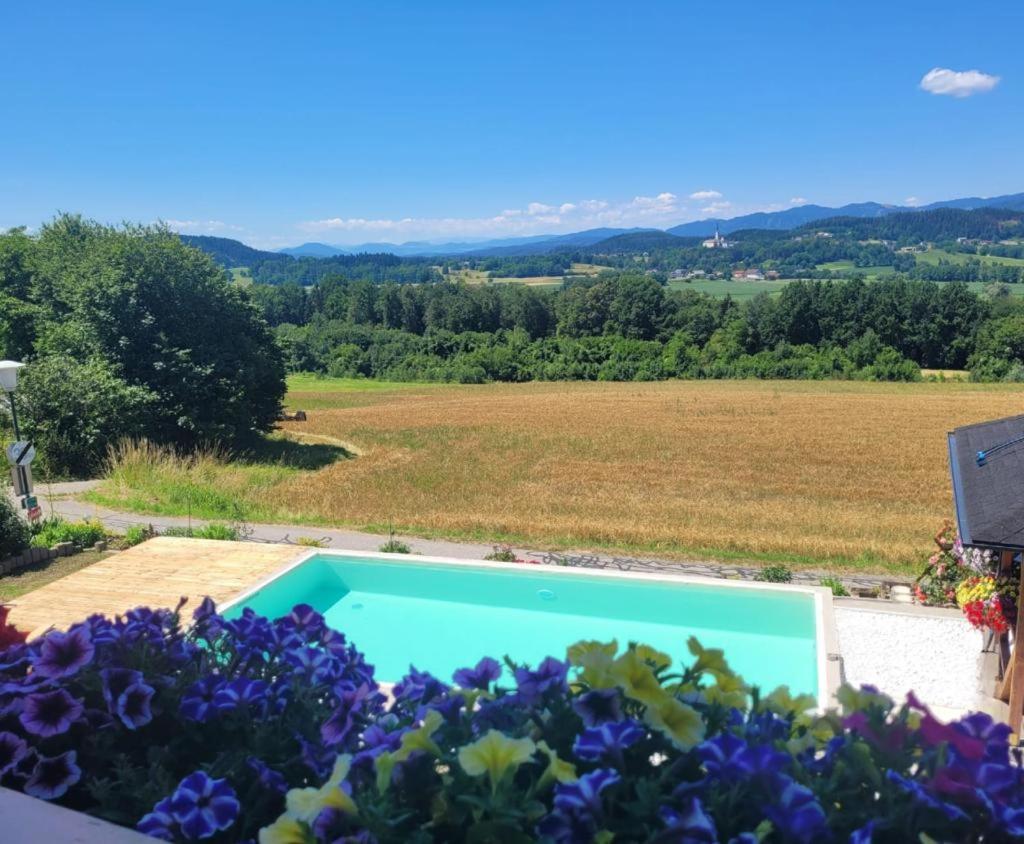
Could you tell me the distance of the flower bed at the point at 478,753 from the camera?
50.8 inches

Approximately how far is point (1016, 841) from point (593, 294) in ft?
274

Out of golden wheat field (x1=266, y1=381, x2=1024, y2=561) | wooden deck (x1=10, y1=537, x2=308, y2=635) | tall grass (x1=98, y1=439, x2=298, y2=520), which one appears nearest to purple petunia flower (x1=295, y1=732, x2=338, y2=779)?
wooden deck (x1=10, y1=537, x2=308, y2=635)

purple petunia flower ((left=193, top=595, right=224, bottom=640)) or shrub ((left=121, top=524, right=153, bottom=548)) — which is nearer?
purple petunia flower ((left=193, top=595, right=224, bottom=640))

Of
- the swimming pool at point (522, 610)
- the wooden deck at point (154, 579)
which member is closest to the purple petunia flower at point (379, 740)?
the wooden deck at point (154, 579)

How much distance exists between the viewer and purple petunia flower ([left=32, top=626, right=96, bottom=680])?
1.90 metres

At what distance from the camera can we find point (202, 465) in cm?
1678

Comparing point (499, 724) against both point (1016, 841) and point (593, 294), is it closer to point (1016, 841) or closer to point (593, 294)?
point (1016, 841)

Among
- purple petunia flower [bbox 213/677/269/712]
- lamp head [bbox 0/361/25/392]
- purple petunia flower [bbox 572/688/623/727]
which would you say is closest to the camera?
purple petunia flower [bbox 572/688/623/727]

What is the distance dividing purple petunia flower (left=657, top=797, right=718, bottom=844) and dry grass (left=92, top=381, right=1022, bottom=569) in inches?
397

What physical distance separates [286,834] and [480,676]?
0.65m

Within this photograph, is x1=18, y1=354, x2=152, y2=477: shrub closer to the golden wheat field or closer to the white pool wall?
the golden wheat field

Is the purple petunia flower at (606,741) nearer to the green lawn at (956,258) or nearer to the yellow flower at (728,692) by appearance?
the yellow flower at (728,692)

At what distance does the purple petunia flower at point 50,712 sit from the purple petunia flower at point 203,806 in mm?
479

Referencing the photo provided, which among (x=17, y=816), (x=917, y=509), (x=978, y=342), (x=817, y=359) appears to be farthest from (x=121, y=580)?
(x=978, y=342)
